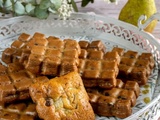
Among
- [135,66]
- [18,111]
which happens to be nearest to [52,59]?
[18,111]

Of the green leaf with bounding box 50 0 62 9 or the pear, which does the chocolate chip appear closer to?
the green leaf with bounding box 50 0 62 9

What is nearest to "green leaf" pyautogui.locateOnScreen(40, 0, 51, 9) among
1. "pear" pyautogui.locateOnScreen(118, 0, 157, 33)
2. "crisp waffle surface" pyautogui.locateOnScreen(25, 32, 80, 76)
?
"crisp waffle surface" pyautogui.locateOnScreen(25, 32, 80, 76)

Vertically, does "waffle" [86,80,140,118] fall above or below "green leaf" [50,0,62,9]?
below

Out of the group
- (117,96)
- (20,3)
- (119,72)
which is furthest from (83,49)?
(20,3)

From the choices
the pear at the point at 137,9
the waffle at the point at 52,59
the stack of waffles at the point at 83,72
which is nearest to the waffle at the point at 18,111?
the stack of waffles at the point at 83,72

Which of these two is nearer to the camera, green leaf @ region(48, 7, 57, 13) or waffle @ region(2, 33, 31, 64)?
waffle @ region(2, 33, 31, 64)

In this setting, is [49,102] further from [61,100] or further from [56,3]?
[56,3]

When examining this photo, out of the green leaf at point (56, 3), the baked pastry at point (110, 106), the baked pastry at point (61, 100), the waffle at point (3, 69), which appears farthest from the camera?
the green leaf at point (56, 3)

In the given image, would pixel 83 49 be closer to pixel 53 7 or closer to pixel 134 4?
pixel 53 7

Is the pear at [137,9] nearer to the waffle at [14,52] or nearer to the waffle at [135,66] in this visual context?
the waffle at [135,66]
